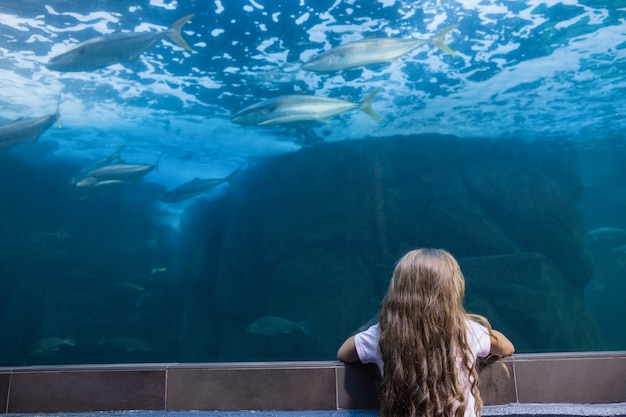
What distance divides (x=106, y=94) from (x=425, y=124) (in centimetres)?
1009

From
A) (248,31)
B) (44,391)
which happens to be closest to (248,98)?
(248,31)

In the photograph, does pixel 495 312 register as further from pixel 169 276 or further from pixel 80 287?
pixel 80 287

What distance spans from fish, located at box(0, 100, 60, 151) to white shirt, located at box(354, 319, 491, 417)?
28.7 feet

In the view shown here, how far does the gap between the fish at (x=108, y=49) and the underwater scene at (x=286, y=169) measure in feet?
0.08

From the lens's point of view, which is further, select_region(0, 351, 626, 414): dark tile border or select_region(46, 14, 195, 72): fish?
select_region(46, 14, 195, 72): fish

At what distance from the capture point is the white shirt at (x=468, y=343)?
2.29 metres

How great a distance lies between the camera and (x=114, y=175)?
33.7ft

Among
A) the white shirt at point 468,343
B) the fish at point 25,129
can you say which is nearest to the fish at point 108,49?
the fish at point 25,129

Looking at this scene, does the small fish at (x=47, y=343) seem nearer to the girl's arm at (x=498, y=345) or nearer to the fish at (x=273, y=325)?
the fish at (x=273, y=325)

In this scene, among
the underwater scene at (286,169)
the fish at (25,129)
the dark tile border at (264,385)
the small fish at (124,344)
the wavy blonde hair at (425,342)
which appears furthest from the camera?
the small fish at (124,344)

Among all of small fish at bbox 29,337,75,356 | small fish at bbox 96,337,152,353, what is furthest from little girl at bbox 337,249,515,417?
small fish at bbox 96,337,152,353

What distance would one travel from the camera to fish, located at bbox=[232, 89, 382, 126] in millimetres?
7826

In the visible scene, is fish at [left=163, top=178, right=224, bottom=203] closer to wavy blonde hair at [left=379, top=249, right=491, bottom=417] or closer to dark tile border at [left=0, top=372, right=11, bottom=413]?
dark tile border at [left=0, top=372, right=11, bottom=413]

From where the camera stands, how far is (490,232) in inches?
472
